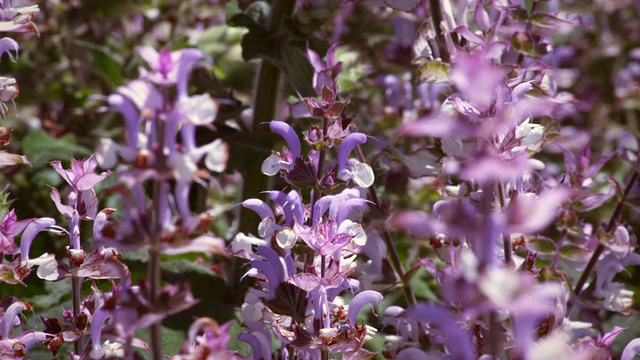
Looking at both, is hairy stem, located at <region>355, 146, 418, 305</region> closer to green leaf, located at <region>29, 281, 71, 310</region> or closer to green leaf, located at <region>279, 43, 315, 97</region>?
green leaf, located at <region>279, 43, 315, 97</region>

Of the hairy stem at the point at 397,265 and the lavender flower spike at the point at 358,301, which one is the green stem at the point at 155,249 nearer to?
the lavender flower spike at the point at 358,301

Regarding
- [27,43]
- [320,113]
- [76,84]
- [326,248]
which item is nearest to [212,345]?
[326,248]

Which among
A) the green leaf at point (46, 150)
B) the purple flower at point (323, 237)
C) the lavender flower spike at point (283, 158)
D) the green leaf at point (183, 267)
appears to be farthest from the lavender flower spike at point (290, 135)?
the green leaf at point (46, 150)

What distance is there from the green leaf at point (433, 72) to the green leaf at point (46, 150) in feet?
2.59

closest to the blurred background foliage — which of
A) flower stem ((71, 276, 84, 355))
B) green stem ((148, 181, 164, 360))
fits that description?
flower stem ((71, 276, 84, 355))

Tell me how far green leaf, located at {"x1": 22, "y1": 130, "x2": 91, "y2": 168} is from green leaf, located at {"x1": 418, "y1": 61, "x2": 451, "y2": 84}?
79 cm

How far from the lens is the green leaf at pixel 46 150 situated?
1.47 m

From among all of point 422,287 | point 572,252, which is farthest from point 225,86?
point 572,252

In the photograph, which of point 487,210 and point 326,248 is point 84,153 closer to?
point 326,248

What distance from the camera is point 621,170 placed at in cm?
202

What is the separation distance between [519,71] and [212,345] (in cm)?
58

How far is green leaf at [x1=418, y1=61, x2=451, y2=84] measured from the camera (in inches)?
36.7

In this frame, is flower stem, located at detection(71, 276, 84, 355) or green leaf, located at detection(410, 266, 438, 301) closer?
flower stem, located at detection(71, 276, 84, 355)

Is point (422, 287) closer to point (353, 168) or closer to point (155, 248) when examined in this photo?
point (353, 168)
